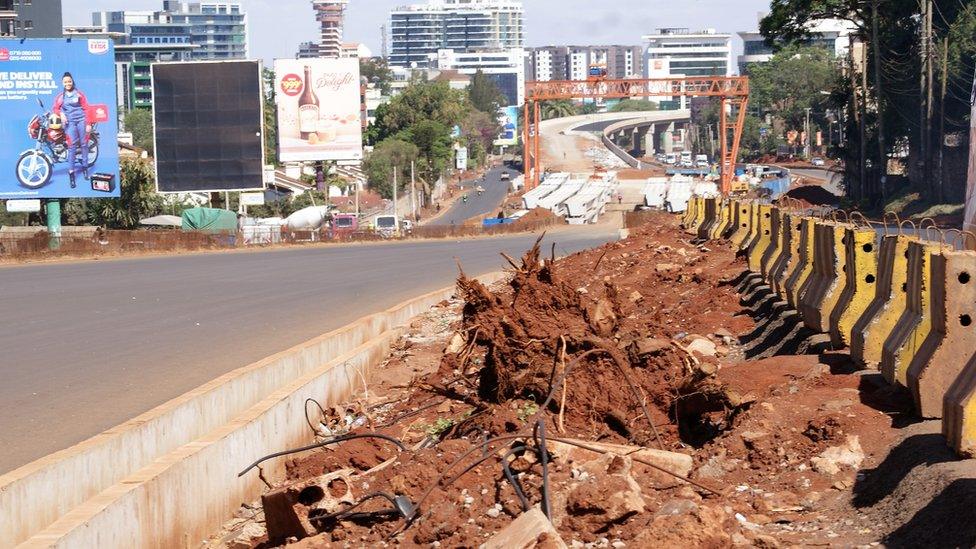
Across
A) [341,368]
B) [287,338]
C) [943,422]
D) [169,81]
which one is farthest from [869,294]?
[169,81]

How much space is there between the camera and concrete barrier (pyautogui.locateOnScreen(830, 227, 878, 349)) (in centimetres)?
986

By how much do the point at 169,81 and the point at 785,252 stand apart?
46.3 meters

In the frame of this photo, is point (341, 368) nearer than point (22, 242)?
Yes

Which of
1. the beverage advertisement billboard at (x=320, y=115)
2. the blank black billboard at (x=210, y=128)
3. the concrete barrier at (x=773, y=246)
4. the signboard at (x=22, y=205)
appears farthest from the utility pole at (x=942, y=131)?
the concrete barrier at (x=773, y=246)

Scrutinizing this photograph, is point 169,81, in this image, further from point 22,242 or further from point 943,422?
point 943,422

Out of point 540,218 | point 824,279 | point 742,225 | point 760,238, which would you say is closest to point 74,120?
point 742,225

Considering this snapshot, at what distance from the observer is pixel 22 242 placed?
136ft

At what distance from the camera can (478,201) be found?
12344 cm

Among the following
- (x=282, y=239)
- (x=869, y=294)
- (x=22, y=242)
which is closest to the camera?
(x=869, y=294)

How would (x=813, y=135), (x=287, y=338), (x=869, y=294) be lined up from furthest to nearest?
(x=813, y=135) → (x=287, y=338) → (x=869, y=294)

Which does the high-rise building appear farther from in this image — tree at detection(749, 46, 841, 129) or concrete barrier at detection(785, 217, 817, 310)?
concrete barrier at detection(785, 217, 817, 310)

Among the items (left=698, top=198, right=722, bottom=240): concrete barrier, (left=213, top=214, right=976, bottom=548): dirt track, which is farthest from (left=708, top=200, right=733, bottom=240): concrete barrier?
(left=213, top=214, right=976, bottom=548): dirt track

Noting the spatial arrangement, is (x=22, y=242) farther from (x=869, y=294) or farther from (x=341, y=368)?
(x=869, y=294)

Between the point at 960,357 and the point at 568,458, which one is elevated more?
the point at 960,357
